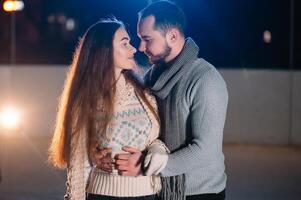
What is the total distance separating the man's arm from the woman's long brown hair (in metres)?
0.25

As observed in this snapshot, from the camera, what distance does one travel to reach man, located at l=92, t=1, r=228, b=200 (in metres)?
2.94

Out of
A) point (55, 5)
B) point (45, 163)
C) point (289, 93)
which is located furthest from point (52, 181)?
point (55, 5)

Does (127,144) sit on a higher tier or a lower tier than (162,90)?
lower

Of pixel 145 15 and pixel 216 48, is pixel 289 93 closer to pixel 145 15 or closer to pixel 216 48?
pixel 216 48

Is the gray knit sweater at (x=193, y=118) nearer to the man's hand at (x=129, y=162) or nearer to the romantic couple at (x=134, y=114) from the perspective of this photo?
the romantic couple at (x=134, y=114)

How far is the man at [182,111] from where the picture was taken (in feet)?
9.63

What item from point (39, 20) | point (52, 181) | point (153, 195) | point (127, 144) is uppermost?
point (39, 20)

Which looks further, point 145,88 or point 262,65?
point 262,65

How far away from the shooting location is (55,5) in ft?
55.8

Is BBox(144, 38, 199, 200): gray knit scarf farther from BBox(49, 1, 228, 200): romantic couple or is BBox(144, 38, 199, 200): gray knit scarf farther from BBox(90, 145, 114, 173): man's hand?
BBox(90, 145, 114, 173): man's hand

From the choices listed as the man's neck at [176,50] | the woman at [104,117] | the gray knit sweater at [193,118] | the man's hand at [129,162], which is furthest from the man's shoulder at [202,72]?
the man's hand at [129,162]

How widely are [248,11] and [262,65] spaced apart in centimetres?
194

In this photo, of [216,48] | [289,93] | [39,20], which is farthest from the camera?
[39,20]

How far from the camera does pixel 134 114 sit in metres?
3.08
